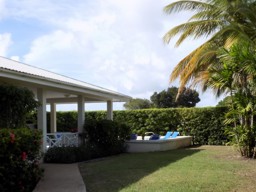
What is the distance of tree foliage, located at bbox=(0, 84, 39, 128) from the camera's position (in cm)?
1024

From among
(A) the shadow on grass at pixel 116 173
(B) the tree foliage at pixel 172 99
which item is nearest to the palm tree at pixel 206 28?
(A) the shadow on grass at pixel 116 173

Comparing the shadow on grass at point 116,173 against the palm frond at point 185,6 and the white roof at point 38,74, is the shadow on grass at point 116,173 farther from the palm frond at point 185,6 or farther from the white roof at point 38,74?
the palm frond at point 185,6

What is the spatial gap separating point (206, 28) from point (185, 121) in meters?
6.17

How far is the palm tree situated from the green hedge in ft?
9.46

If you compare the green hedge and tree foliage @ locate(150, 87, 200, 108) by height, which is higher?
tree foliage @ locate(150, 87, 200, 108)

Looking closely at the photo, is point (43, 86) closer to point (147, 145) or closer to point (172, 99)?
point (147, 145)

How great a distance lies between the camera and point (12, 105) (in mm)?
10359

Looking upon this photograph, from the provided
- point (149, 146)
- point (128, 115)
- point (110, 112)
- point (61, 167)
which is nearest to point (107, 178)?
→ point (61, 167)

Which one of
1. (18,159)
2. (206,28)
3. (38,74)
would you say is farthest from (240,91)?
(18,159)

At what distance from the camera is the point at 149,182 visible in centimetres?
940

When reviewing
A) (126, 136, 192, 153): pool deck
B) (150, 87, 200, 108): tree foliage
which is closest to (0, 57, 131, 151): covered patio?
(126, 136, 192, 153): pool deck

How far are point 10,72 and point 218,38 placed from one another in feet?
36.5

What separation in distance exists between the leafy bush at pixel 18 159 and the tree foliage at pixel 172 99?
159 feet

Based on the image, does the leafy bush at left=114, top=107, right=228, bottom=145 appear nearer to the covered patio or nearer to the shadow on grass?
the covered patio
